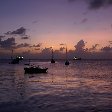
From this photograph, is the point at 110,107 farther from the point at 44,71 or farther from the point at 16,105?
the point at 44,71

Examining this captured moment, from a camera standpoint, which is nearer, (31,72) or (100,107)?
(100,107)

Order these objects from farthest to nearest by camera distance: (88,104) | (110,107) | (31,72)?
(31,72), (88,104), (110,107)

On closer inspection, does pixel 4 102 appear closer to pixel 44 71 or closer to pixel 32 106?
pixel 32 106

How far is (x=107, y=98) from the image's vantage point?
39.2m

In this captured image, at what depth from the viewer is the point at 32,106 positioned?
109ft

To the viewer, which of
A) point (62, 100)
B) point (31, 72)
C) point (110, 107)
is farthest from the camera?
point (31, 72)

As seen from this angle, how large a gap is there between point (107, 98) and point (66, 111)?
10.6 meters

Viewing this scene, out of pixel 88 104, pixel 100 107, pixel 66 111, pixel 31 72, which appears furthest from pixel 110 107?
pixel 31 72

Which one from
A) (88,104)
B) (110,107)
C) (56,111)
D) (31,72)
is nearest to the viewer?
(56,111)

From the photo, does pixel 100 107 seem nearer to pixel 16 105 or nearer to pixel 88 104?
pixel 88 104

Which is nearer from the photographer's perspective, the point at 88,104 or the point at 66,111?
the point at 66,111

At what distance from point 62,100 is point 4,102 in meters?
7.81

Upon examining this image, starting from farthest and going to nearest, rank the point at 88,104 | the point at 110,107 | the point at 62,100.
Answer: the point at 62,100 < the point at 88,104 < the point at 110,107

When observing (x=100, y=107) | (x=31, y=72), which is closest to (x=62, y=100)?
(x=100, y=107)
